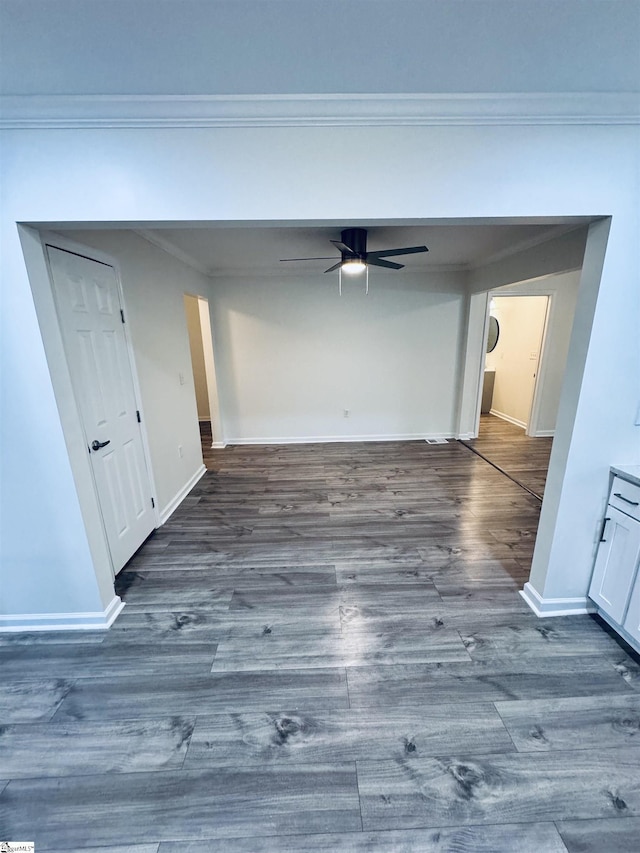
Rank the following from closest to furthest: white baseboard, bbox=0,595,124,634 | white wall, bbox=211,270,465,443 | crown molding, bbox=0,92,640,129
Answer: crown molding, bbox=0,92,640,129 → white baseboard, bbox=0,595,124,634 → white wall, bbox=211,270,465,443

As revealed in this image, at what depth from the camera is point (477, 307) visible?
15.4ft

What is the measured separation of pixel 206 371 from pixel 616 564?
4.64 meters

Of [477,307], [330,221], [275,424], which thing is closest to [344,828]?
[330,221]

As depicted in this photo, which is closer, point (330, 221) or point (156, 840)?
point (156, 840)

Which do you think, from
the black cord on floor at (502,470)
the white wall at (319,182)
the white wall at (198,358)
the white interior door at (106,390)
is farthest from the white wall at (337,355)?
the white wall at (319,182)

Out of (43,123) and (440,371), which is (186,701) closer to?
(43,123)

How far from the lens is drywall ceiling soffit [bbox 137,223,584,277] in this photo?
286 cm

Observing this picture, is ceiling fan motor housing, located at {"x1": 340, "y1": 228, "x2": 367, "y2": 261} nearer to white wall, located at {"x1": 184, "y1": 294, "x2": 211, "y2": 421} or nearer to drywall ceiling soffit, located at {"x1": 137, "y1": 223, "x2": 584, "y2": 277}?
drywall ceiling soffit, located at {"x1": 137, "y1": 223, "x2": 584, "y2": 277}

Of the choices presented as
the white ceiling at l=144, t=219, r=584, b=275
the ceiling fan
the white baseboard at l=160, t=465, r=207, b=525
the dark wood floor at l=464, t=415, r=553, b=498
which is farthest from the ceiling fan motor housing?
the dark wood floor at l=464, t=415, r=553, b=498

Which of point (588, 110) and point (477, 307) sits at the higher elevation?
point (588, 110)

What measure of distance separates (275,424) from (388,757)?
164 inches

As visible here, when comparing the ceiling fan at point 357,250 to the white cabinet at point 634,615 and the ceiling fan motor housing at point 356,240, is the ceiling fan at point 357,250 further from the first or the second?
the white cabinet at point 634,615

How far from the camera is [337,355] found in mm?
4879

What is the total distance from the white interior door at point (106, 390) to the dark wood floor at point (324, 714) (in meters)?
0.40
